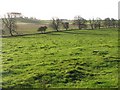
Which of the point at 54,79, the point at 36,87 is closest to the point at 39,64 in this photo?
the point at 54,79

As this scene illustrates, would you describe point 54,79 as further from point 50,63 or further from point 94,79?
point 50,63

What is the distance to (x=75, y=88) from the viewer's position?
15.2 metres

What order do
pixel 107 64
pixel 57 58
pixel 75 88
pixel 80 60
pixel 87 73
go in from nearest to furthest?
pixel 75 88 → pixel 87 73 → pixel 107 64 → pixel 80 60 → pixel 57 58

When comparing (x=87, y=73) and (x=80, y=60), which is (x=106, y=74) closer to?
(x=87, y=73)

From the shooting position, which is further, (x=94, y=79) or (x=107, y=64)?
(x=107, y=64)

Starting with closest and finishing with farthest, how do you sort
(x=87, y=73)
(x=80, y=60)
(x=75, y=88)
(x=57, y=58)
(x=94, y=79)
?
(x=75, y=88), (x=94, y=79), (x=87, y=73), (x=80, y=60), (x=57, y=58)

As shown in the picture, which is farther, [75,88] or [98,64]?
[98,64]

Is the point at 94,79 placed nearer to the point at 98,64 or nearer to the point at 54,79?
the point at 54,79

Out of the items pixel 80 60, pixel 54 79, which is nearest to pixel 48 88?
pixel 54 79

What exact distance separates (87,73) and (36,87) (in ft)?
15.3

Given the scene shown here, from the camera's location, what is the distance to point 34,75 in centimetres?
1806

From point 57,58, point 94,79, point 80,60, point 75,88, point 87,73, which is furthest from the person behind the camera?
→ point 57,58

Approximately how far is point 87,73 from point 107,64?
3.34 metres

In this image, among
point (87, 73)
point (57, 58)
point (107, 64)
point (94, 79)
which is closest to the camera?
point (94, 79)
